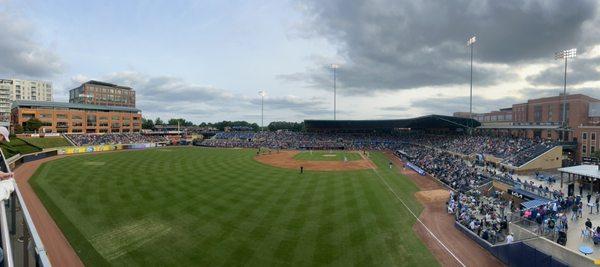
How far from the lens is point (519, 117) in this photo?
99.3 metres

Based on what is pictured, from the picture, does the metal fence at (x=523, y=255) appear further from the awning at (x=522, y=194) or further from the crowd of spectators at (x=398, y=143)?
the crowd of spectators at (x=398, y=143)

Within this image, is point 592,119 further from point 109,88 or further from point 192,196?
point 109,88

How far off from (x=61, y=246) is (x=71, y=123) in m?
85.1

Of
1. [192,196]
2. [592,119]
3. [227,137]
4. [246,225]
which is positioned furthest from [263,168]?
[592,119]

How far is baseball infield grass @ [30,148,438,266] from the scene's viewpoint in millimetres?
14617

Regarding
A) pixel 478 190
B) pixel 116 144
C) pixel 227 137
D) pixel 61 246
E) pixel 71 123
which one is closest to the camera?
pixel 61 246

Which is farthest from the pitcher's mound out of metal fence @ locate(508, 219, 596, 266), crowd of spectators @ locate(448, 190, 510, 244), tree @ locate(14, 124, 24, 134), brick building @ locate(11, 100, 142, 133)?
brick building @ locate(11, 100, 142, 133)

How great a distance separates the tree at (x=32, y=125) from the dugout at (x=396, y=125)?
218 ft

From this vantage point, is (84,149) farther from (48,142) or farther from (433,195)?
(433,195)

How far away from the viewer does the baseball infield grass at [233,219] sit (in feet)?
48.0

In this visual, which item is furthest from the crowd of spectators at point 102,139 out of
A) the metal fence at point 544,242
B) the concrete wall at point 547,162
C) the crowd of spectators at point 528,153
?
the concrete wall at point 547,162

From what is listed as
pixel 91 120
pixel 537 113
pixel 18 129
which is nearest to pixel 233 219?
pixel 18 129

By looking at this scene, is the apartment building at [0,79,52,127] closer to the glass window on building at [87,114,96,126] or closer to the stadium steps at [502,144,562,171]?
the glass window on building at [87,114,96,126]

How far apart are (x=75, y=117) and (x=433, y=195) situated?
94.5m
